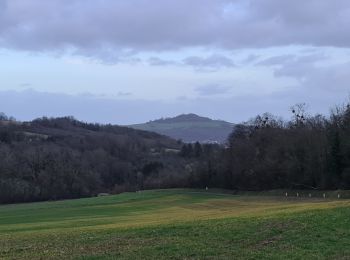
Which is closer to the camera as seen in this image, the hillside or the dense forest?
the dense forest

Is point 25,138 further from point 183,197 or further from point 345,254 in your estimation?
point 345,254

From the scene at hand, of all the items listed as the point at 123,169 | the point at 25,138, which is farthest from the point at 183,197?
the point at 25,138

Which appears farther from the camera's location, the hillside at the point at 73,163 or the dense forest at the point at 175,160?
the hillside at the point at 73,163

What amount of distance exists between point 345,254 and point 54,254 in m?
6.89

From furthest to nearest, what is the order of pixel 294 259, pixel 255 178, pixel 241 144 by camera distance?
pixel 241 144, pixel 255 178, pixel 294 259

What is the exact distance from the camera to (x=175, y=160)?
161 metres

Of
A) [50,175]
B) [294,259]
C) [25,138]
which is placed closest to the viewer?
[294,259]

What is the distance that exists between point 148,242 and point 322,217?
6.64 meters

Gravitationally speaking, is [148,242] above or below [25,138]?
below

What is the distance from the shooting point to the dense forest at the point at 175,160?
7388cm

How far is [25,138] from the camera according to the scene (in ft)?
545

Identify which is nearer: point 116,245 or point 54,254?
point 54,254

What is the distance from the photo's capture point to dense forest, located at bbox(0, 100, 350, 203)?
7388 cm

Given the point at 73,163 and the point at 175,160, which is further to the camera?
the point at 175,160
